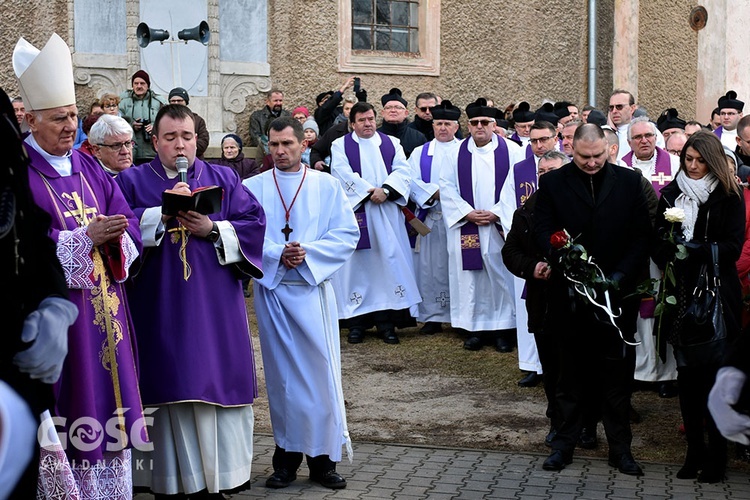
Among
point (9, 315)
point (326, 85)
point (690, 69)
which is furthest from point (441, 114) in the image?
point (690, 69)

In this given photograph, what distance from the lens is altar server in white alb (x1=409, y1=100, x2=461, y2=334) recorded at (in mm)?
11609

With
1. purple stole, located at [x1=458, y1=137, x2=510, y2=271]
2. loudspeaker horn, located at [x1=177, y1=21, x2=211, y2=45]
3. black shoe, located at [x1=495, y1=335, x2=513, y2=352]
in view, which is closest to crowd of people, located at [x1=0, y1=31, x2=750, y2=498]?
purple stole, located at [x1=458, y1=137, x2=510, y2=271]

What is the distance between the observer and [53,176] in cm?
550

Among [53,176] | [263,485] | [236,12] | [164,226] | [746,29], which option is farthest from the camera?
[746,29]

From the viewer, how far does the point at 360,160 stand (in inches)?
448

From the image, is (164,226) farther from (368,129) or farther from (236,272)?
(368,129)

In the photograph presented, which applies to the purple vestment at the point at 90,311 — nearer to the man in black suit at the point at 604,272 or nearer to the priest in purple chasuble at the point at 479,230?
the man in black suit at the point at 604,272

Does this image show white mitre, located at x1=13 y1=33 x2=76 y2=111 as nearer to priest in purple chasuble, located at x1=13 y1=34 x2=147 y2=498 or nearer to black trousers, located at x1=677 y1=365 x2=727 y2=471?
priest in purple chasuble, located at x1=13 y1=34 x2=147 y2=498

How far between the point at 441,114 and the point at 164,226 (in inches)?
243

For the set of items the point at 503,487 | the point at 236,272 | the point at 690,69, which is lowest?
the point at 503,487

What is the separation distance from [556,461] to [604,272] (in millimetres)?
1188

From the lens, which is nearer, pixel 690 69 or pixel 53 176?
pixel 53 176

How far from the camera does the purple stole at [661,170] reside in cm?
907

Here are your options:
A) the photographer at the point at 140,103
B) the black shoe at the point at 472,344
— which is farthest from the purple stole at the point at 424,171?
the photographer at the point at 140,103
